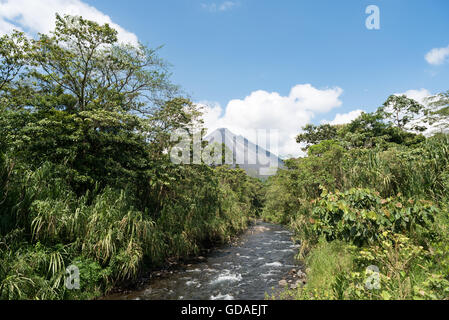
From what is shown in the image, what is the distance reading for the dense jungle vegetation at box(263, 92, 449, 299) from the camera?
3.80m

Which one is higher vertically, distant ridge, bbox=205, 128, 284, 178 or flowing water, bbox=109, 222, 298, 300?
distant ridge, bbox=205, 128, 284, 178

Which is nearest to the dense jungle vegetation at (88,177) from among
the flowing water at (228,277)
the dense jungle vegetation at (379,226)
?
the flowing water at (228,277)

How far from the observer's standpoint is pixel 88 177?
292 inches

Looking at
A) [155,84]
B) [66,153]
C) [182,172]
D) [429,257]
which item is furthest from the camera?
[155,84]

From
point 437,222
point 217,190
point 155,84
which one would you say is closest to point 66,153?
point 155,84

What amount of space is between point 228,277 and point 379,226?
16.5 ft

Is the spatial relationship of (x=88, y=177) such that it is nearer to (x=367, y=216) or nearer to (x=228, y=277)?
(x=228, y=277)

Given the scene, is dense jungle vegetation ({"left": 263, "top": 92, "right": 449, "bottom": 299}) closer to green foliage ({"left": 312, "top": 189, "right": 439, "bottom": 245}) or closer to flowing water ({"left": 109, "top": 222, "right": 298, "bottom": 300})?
green foliage ({"left": 312, "top": 189, "right": 439, "bottom": 245})

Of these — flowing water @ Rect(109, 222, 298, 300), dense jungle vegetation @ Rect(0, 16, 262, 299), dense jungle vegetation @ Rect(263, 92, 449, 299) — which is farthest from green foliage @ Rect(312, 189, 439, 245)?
dense jungle vegetation @ Rect(0, 16, 262, 299)

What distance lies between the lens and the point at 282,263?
9180mm

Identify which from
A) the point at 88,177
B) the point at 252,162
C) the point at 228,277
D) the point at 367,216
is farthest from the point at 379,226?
the point at 252,162

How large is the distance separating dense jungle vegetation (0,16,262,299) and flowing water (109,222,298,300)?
894 mm

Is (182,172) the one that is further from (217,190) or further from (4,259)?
(4,259)

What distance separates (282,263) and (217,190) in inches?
238
